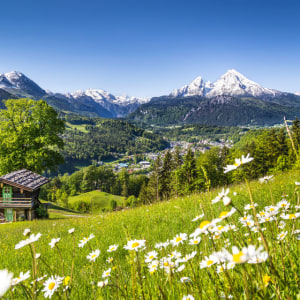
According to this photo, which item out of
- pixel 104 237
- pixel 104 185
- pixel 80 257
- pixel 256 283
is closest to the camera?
pixel 256 283

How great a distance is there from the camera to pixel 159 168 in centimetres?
4875

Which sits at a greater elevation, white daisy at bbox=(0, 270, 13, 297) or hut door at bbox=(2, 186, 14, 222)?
white daisy at bbox=(0, 270, 13, 297)

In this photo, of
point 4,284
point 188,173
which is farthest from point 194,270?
point 188,173

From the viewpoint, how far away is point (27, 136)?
22.6 meters

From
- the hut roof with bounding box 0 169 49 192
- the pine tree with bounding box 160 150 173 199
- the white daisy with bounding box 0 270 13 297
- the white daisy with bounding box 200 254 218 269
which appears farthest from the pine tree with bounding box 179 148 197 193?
the white daisy with bounding box 0 270 13 297

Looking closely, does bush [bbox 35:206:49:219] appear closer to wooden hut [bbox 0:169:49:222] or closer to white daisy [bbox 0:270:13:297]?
wooden hut [bbox 0:169:49:222]

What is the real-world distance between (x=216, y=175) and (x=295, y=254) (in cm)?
5102

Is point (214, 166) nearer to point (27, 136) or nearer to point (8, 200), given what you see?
point (27, 136)

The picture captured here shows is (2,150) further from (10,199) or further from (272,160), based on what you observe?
(272,160)

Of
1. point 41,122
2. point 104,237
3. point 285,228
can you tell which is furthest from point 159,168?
point 285,228

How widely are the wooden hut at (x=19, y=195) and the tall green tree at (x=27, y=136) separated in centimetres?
134

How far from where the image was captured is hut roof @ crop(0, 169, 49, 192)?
2111 centimetres

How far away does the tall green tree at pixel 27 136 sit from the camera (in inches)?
874

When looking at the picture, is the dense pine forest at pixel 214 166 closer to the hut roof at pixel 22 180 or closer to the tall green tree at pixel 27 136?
the hut roof at pixel 22 180
